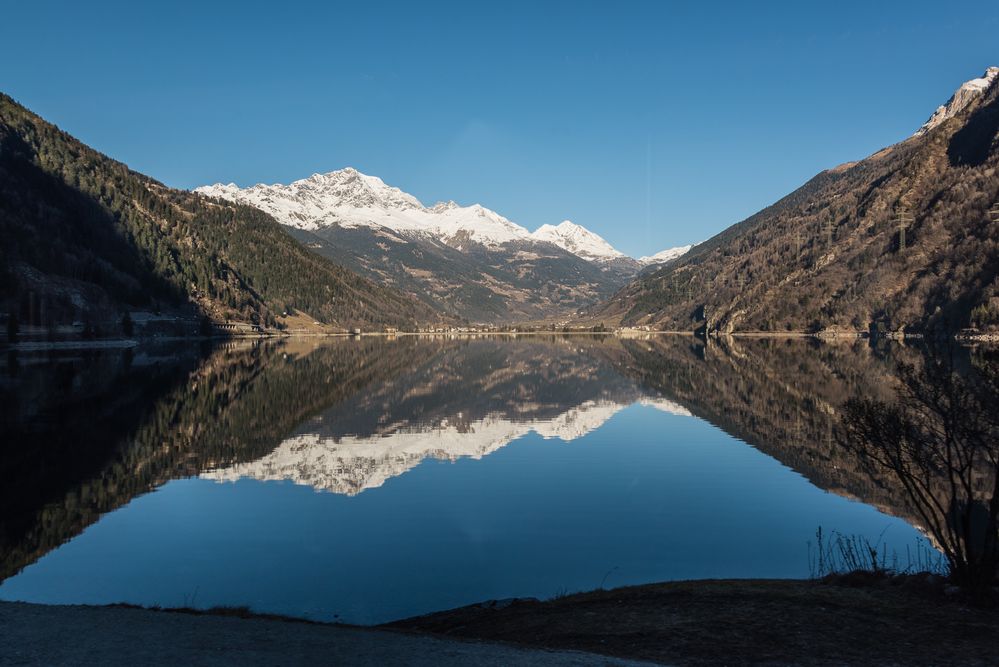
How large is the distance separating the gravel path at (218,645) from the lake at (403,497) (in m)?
5.16

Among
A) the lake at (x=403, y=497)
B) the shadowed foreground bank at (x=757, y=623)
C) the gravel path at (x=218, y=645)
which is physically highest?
the lake at (x=403, y=497)

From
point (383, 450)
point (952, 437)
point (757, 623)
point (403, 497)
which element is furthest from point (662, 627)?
point (383, 450)

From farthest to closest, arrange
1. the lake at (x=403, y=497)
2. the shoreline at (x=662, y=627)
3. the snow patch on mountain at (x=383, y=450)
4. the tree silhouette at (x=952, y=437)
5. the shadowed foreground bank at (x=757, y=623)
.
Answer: the snow patch on mountain at (x=383, y=450) < the lake at (x=403, y=497) < the tree silhouette at (x=952, y=437) < the shadowed foreground bank at (x=757, y=623) < the shoreline at (x=662, y=627)

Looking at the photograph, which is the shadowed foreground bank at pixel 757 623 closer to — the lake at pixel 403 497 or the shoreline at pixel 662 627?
the shoreline at pixel 662 627

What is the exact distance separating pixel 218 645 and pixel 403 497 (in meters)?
24.0

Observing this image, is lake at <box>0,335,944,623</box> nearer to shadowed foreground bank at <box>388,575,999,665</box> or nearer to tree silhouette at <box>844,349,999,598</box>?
→ shadowed foreground bank at <box>388,575,999,665</box>

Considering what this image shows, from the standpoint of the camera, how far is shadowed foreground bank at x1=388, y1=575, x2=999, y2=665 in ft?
54.6

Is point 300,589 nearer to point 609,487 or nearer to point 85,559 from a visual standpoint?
point 85,559

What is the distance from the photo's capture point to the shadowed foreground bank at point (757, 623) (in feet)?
54.6

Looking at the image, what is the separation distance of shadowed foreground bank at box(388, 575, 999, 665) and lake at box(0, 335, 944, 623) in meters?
3.80

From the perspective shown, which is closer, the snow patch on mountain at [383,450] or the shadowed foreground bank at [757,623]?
the shadowed foreground bank at [757,623]

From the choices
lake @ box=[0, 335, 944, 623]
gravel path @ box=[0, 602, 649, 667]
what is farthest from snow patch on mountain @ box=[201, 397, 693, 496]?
gravel path @ box=[0, 602, 649, 667]

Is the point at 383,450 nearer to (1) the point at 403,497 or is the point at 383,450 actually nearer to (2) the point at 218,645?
(1) the point at 403,497

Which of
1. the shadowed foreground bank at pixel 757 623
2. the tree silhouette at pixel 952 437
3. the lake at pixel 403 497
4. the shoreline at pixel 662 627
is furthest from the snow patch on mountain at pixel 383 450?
the tree silhouette at pixel 952 437
